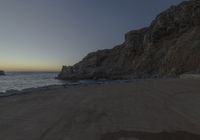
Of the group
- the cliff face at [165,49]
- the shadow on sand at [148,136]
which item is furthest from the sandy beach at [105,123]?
the cliff face at [165,49]

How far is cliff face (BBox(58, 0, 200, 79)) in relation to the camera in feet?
127

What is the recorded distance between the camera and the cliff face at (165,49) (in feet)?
127

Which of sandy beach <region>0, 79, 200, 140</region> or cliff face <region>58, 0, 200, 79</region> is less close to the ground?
cliff face <region>58, 0, 200, 79</region>

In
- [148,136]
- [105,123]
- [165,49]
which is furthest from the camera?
[165,49]

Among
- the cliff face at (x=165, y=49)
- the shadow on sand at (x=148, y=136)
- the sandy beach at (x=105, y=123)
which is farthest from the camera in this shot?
the cliff face at (x=165, y=49)

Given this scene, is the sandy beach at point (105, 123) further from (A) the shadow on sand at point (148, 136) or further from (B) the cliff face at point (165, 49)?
(B) the cliff face at point (165, 49)

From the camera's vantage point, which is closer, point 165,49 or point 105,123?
point 105,123

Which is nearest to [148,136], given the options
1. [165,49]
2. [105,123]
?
[105,123]

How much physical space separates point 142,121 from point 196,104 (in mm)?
2639

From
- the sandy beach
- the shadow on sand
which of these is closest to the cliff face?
the sandy beach

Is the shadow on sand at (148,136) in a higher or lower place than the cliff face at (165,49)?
lower

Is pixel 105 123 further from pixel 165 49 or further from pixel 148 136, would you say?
pixel 165 49

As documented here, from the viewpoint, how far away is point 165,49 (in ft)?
181

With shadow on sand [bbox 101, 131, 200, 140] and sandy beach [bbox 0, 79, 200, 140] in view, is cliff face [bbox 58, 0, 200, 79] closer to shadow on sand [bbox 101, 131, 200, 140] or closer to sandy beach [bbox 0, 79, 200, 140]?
sandy beach [bbox 0, 79, 200, 140]
